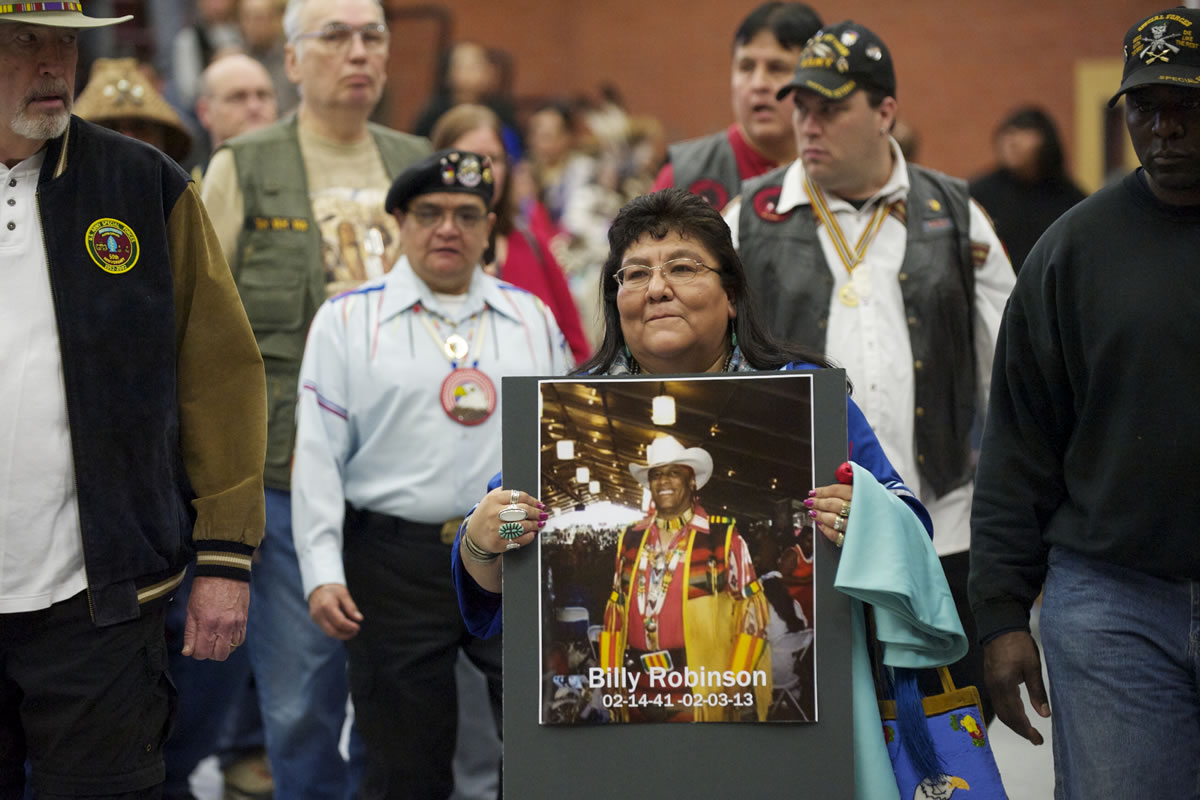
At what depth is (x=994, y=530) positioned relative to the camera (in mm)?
3238

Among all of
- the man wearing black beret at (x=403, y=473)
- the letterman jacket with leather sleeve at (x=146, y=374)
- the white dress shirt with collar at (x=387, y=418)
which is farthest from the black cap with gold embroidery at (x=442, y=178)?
the letterman jacket with leather sleeve at (x=146, y=374)

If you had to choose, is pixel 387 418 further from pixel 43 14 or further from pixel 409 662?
pixel 43 14

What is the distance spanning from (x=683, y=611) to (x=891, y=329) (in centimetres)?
173

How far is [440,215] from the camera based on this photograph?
454cm

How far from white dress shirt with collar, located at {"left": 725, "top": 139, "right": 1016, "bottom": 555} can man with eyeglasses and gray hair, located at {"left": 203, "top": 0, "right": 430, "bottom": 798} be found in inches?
53.5

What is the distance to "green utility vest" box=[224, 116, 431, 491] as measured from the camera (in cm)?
482

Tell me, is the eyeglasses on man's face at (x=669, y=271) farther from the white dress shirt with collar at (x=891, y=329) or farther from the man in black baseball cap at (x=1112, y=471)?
the white dress shirt with collar at (x=891, y=329)

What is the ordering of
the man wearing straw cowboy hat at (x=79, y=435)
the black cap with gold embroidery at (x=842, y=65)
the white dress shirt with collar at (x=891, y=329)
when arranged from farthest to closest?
1. the black cap with gold embroidery at (x=842, y=65)
2. the white dress shirt with collar at (x=891, y=329)
3. the man wearing straw cowboy hat at (x=79, y=435)

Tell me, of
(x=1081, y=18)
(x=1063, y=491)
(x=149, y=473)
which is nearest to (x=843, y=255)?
(x=1063, y=491)

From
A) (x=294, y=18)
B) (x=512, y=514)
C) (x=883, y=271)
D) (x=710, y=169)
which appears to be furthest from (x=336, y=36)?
(x=512, y=514)

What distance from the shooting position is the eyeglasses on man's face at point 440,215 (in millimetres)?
4535

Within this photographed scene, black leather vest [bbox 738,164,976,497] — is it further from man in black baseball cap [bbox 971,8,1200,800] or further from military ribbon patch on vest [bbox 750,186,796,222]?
man in black baseball cap [bbox 971,8,1200,800]

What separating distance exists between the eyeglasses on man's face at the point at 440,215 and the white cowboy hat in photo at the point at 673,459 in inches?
71.7

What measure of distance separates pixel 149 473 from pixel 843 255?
2.10 metres
